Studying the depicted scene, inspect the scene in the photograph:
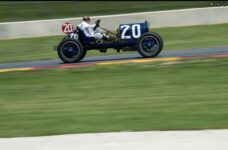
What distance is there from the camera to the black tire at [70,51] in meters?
16.1

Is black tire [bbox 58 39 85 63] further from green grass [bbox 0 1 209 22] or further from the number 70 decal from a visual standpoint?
green grass [bbox 0 1 209 22]

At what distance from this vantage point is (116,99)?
9.94 m

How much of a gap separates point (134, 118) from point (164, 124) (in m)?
0.65

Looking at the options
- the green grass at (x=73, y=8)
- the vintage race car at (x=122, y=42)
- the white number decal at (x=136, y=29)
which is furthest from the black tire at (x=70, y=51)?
the green grass at (x=73, y=8)

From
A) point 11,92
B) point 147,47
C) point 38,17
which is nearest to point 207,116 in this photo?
point 11,92

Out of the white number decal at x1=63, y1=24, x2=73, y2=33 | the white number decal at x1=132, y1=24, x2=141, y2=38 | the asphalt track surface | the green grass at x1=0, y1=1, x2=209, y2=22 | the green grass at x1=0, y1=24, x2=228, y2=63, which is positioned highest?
the green grass at x1=0, y1=1, x2=209, y2=22

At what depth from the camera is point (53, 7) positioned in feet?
83.5

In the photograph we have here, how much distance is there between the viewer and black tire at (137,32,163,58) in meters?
15.4

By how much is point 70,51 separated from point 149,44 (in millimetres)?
2332

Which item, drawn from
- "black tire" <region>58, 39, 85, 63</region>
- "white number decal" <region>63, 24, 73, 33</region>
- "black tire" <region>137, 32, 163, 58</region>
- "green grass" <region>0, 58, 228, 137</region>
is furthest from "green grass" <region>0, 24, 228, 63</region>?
"green grass" <region>0, 58, 228, 137</region>

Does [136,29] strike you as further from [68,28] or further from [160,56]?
[68,28]

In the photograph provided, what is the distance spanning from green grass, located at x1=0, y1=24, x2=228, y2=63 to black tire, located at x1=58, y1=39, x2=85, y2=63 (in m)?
2.31

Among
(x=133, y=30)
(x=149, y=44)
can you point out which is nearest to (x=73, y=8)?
(x=133, y=30)

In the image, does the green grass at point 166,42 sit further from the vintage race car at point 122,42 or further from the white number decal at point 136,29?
the white number decal at point 136,29
